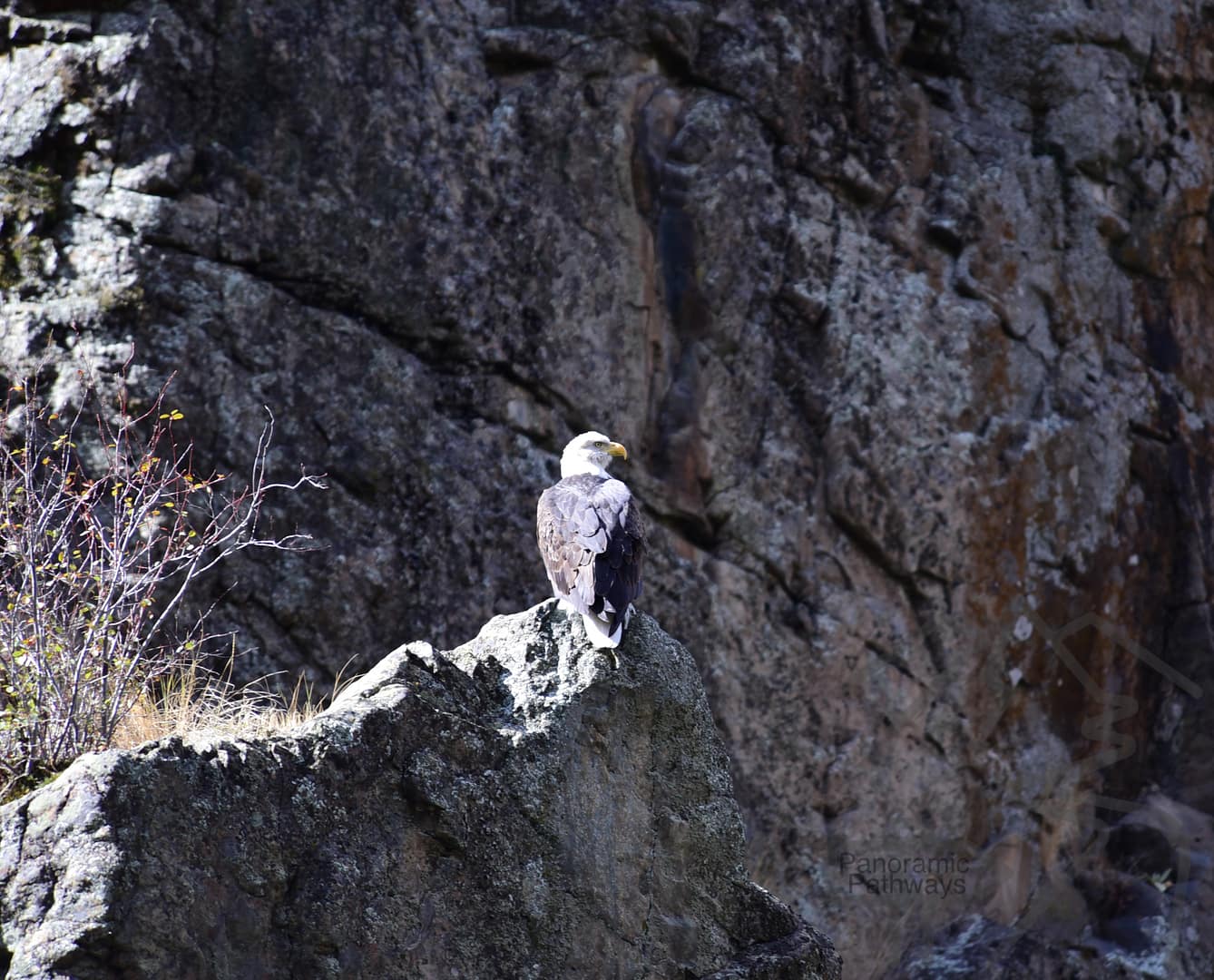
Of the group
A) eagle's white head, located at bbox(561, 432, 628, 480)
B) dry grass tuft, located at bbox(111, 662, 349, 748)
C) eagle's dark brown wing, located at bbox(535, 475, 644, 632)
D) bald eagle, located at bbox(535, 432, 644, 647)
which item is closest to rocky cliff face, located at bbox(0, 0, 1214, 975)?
eagle's white head, located at bbox(561, 432, 628, 480)

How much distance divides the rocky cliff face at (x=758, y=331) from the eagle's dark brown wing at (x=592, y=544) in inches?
105

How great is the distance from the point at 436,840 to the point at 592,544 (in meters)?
1.43

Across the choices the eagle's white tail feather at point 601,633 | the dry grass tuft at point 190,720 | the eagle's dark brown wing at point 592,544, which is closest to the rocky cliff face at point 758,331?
the dry grass tuft at point 190,720

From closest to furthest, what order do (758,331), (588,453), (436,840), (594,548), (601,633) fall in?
(436,840)
(601,633)
(594,548)
(588,453)
(758,331)

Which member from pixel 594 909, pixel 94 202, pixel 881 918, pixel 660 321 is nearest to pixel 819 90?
pixel 660 321

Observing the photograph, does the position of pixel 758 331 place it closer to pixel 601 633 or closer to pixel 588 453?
pixel 588 453

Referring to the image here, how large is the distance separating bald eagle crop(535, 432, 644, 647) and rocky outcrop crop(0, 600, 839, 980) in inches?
4.3

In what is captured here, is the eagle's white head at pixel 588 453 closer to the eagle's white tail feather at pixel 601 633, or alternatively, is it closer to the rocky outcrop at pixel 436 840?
the rocky outcrop at pixel 436 840

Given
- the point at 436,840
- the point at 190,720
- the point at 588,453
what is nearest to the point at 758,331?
the point at 588,453

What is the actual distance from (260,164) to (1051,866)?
714cm

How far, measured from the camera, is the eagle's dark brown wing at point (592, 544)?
17.5 feet

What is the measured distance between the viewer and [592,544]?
5.62 m

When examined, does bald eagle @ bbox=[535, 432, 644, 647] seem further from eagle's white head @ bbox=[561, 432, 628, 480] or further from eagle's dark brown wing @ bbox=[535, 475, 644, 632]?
eagle's white head @ bbox=[561, 432, 628, 480]

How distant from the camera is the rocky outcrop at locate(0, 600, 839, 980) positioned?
3.93 meters
